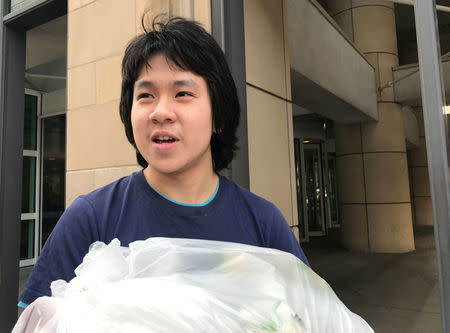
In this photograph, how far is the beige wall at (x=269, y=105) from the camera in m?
2.26

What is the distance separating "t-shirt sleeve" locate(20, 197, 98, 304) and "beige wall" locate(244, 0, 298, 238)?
55.8 inches

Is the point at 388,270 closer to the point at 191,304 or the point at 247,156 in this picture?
the point at 247,156

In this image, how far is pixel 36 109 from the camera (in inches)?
276

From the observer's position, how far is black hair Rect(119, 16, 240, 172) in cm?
88

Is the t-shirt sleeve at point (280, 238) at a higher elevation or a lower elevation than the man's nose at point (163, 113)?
lower

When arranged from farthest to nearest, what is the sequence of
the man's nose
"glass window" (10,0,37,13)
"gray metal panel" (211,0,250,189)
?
"glass window" (10,0,37,13) → "gray metal panel" (211,0,250,189) → the man's nose

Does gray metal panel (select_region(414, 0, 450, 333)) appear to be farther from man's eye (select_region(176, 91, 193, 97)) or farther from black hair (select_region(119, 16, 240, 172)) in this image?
man's eye (select_region(176, 91, 193, 97))

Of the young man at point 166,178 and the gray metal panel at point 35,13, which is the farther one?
the gray metal panel at point 35,13

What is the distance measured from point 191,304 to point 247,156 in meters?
1.58

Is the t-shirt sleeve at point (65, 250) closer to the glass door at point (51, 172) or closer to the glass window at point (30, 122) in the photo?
the glass door at point (51, 172)

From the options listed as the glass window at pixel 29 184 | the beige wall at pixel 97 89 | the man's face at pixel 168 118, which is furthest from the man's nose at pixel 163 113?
the glass window at pixel 29 184

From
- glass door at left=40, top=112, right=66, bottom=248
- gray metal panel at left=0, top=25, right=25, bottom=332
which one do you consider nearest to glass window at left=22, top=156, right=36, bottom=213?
glass door at left=40, top=112, right=66, bottom=248

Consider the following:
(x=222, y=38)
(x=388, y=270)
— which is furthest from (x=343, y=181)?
(x=222, y=38)

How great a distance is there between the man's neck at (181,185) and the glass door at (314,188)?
1070cm
